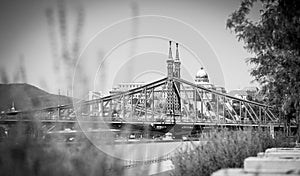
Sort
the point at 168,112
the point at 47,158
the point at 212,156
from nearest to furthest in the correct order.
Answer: the point at 47,158 → the point at 212,156 → the point at 168,112

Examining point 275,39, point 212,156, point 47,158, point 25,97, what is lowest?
point 212,156

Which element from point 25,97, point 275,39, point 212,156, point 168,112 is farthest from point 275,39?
point 168,112

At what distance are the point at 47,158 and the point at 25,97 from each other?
1.64 feet

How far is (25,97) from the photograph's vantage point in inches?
158

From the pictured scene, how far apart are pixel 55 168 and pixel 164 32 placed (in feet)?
19.0

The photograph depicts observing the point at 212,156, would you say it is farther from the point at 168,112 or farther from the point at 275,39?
the point at 168,112

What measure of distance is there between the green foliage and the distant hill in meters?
7.95

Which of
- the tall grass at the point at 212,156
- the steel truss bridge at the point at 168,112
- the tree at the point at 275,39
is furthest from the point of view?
the tree at the point at 275,39

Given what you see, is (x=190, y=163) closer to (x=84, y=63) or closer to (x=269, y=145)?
(x=84, y=63)

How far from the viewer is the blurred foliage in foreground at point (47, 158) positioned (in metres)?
3.72

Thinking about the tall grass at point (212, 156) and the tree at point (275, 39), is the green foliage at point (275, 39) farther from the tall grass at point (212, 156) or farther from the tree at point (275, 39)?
the tall grass at point (212, 156)

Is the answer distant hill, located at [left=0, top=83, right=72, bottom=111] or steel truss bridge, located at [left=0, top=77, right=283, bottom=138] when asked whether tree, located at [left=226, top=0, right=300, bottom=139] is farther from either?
distant hill, located at [left=0, top=83, right=72, bottom=111]

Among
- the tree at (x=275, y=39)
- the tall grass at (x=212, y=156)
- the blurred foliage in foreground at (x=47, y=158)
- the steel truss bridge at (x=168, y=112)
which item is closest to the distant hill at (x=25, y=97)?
the steel truss bridge at (x=168, y=112)

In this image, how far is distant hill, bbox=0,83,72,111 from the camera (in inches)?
152
